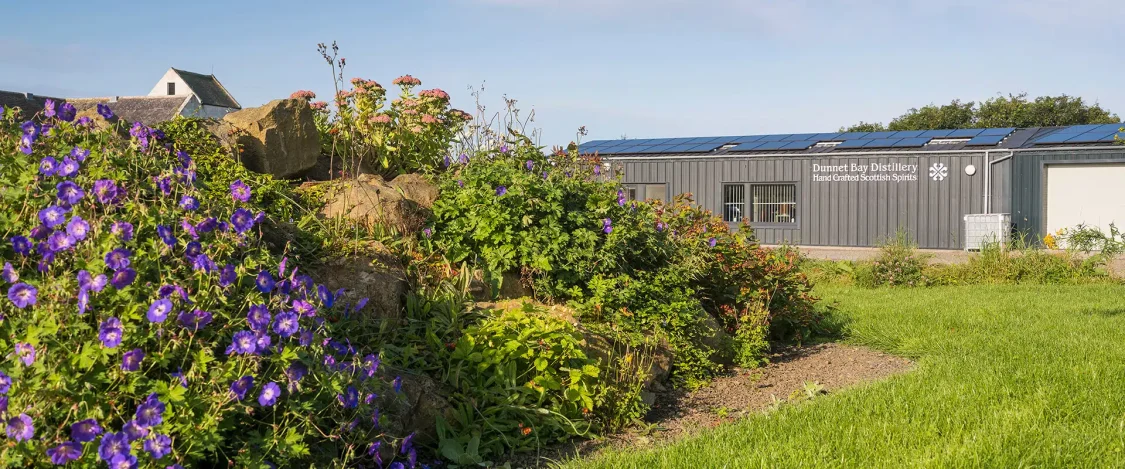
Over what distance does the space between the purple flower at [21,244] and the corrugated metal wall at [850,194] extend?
61.1ft

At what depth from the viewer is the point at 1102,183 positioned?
18.7 meters

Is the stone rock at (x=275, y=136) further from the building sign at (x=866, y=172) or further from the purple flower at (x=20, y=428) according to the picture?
the building sign at (x=866, y=172)

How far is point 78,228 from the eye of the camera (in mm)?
2693

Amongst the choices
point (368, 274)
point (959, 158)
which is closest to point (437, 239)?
point (368, 274)

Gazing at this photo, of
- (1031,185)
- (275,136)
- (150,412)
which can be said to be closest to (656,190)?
(1031,185)

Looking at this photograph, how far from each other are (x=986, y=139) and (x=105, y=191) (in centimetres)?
1955

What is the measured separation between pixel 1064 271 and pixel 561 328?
33.5ft

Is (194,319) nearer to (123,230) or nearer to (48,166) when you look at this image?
(123,230)

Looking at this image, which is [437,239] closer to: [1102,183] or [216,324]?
[216,324]

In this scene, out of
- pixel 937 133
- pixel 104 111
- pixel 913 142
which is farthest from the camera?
pixel 937 133

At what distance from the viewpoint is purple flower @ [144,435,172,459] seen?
239cm

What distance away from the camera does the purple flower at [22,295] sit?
2.57 m

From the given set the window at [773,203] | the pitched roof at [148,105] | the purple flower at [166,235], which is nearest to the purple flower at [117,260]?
the purple flower at [166,235]

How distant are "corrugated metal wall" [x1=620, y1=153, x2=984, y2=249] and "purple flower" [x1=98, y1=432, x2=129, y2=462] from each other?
61.7 ft
